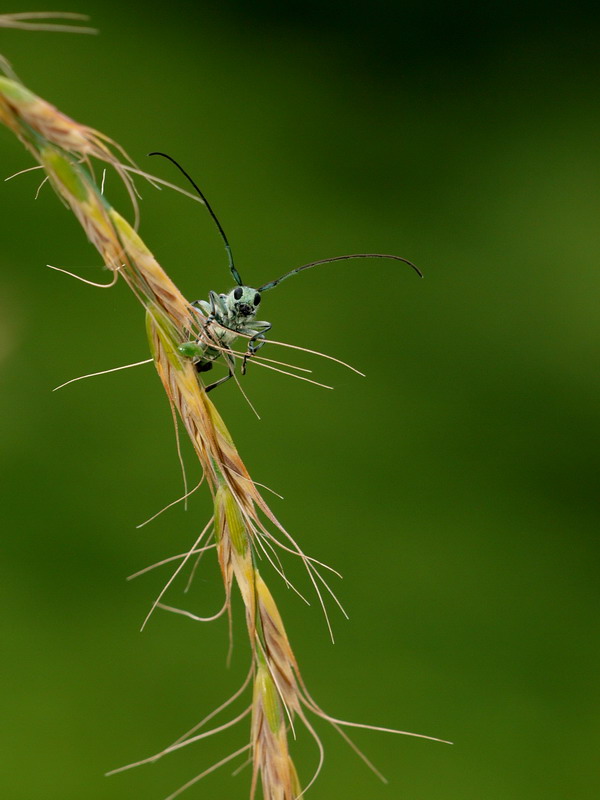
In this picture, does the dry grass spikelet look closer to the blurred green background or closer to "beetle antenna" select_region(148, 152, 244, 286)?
"beetle antenna" select_region(148, 152, 244, 286)

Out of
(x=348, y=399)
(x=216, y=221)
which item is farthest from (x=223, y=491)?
(x=348, y=399)

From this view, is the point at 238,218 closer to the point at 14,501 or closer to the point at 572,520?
the point at 14,501

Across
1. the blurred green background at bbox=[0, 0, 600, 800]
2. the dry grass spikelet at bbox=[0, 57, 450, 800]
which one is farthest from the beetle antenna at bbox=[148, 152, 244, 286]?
the blurred green background at bbox=[0, 0, 600, 800]

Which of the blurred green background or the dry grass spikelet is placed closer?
the dry grass spikelet

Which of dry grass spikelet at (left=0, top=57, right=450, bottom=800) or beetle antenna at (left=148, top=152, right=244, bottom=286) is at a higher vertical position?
beetle antenna at (left=148, top=152, right=244, bottom=286)

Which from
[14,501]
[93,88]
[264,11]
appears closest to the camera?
[14,501]

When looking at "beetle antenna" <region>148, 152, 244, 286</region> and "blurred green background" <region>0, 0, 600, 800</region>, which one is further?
"blurred green background" <region>0, 0, 600, 800</region>

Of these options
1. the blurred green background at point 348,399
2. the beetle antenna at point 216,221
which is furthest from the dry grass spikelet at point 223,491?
the blurred green background at point 348,399

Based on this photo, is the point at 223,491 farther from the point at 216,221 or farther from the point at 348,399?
the point at 348,399

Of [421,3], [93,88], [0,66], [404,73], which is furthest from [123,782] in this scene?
[421,3]
